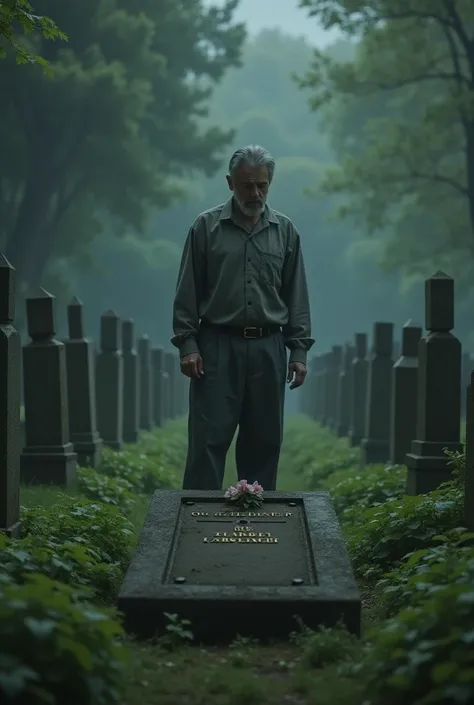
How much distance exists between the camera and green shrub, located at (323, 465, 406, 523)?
8641 millimetres

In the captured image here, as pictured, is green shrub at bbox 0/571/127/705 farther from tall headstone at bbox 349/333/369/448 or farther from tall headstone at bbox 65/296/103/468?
tall headstone at bbox 349/333/369/448

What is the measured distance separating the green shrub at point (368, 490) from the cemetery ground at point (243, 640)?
1502mm

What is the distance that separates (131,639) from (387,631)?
49.5 inches

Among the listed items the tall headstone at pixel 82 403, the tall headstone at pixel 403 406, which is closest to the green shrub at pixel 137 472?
the tall headstone at pixel 82 403

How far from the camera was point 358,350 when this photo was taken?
17.2 m

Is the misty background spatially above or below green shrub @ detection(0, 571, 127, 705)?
above

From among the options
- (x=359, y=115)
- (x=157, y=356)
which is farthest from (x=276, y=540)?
(x=359, y=115)

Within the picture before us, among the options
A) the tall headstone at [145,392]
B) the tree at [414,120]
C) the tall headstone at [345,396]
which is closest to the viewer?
the tall headstone at [345,396]

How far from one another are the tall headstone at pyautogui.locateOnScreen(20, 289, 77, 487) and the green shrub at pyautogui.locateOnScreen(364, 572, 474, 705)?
5.48 m

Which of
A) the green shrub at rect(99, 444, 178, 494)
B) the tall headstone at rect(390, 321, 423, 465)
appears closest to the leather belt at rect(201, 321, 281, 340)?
the tall headstone at rect(390, 321, 423, 465)

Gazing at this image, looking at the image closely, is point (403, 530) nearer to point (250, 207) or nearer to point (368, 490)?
point (250, 207)

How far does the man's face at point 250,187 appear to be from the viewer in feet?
21.4

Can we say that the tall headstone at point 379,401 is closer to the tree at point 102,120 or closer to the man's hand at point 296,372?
the man's hand at point 296,372

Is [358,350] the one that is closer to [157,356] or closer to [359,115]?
[157,356]
